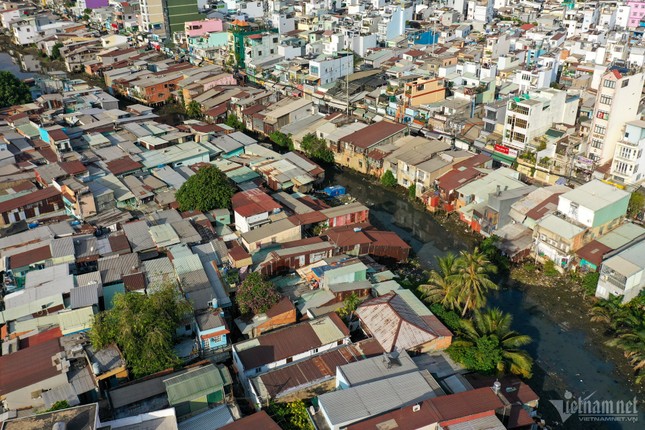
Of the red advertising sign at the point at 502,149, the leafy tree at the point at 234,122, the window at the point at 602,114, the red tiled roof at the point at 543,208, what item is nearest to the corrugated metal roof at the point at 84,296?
the red tiled roof at the point at 543,208

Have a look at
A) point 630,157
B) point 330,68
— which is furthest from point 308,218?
point 330,68

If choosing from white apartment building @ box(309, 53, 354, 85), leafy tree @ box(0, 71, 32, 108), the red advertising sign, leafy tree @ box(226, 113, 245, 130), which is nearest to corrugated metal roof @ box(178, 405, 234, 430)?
the red advertising sign

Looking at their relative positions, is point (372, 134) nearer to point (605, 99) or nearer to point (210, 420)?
point (605, 99)

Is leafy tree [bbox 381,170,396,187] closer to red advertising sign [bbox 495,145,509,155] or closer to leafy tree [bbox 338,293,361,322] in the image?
red advertising sign [bbox 495,145,509,155]

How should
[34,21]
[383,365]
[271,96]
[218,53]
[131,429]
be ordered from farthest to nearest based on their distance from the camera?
[34,21], [218,53], [271,96], [383,365], [131,429]

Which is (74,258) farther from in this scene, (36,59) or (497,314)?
(36,59)

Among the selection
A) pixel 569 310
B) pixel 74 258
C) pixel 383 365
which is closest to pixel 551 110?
pixel 569 310

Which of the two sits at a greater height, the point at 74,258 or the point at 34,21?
the point at 34,21
